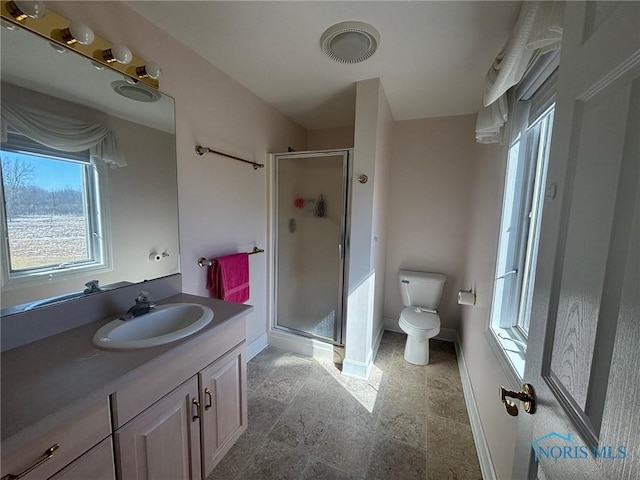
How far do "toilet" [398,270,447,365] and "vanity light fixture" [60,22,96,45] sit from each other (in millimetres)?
2682

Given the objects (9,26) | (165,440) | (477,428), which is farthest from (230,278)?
(477,428)

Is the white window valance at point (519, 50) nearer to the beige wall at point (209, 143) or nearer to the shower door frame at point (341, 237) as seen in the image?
the shower door frame at point (341, 237)

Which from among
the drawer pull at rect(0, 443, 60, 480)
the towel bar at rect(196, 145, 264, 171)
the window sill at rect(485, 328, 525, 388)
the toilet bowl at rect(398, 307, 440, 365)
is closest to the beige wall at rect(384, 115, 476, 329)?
the toilet bowl at rect(398, 307, 440, 365)

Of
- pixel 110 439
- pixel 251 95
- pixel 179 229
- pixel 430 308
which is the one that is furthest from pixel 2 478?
pixel 430 308

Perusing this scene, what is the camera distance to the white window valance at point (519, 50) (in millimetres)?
845

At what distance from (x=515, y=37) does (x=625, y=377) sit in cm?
127

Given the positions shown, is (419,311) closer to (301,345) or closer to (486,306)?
(486,306)

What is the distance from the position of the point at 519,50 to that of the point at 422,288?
205cm

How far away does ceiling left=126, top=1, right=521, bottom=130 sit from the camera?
1278 mm

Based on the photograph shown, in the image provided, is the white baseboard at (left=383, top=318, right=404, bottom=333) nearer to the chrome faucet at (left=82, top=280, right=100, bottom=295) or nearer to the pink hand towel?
the pink hand towel

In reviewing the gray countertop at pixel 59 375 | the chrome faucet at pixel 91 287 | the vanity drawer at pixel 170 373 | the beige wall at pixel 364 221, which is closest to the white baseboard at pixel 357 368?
the beige wall at pixel 364 221

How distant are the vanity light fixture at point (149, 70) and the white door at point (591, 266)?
1.67 metres

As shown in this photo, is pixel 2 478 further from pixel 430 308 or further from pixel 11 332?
pixel 430 308

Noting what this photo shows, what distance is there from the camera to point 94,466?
787mm
